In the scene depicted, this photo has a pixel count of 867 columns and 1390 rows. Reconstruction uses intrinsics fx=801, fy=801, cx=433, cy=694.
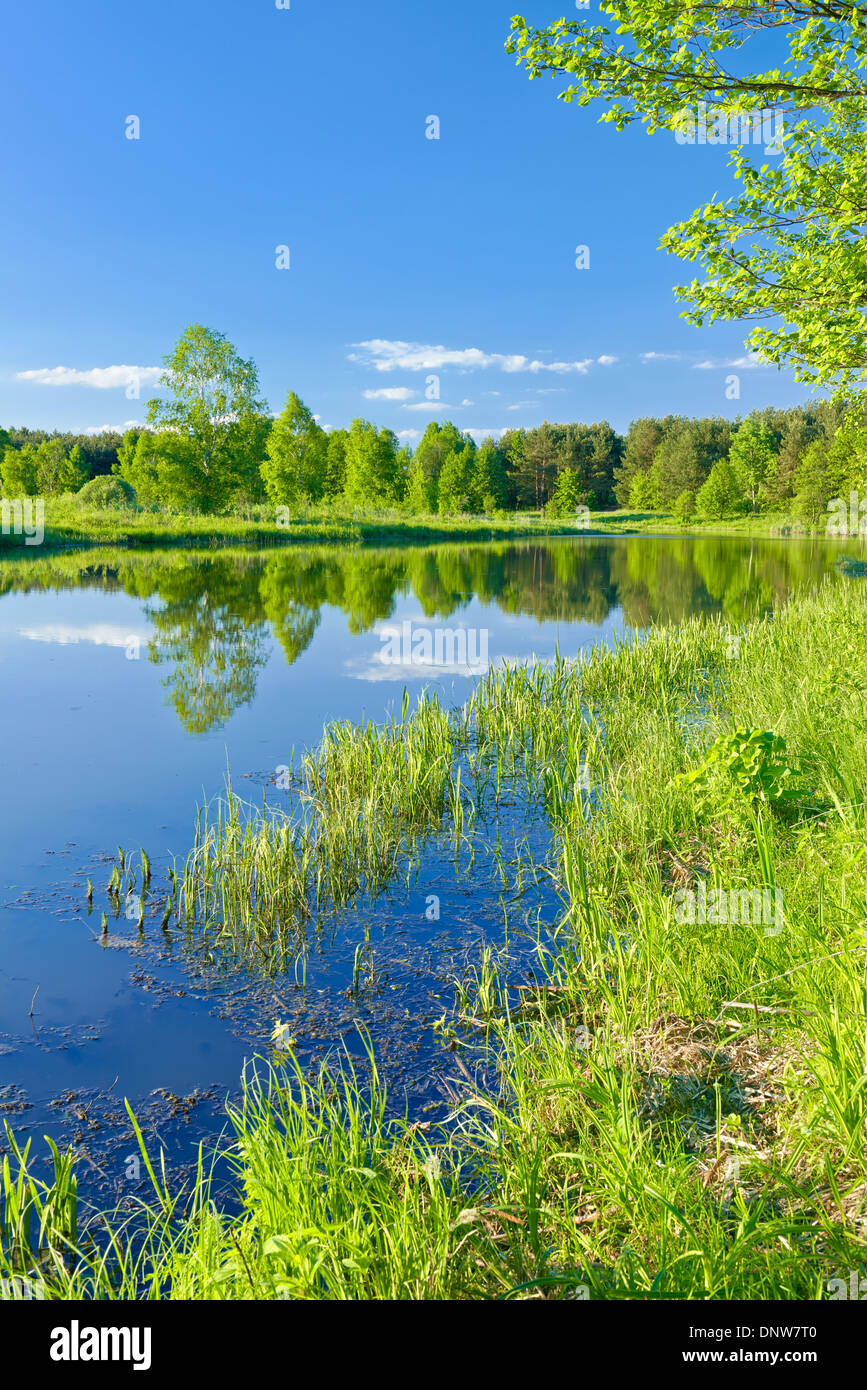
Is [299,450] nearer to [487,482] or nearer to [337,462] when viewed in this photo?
[337,462]

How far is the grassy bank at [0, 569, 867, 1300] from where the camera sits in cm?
245

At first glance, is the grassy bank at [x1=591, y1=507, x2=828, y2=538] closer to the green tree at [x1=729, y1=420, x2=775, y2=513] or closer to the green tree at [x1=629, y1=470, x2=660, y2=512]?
the green tree at [x1=629, y1=470, x2=660, y2=512]

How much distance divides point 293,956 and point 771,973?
115 inches

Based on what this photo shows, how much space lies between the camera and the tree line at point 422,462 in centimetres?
4909

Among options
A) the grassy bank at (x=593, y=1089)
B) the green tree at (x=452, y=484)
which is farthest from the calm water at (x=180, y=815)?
the green tree at (x=452, y=484)

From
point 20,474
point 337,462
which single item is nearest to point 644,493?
point 337,462

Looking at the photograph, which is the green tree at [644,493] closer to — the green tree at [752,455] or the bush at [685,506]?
the bush at [685,506]

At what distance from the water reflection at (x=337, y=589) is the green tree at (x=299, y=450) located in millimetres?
15160

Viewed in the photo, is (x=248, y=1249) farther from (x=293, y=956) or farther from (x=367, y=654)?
(x=367, y=654)

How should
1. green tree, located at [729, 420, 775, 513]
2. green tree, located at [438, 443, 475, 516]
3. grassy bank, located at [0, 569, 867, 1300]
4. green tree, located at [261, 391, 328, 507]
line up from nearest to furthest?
grassy bank, located at [0, 569, 867, 1300]
green tree, located at [261, 391, 328, 507]
green tree, located at [729, 420, 775, 513]
green tree, located at [438, 443, 475, 516]

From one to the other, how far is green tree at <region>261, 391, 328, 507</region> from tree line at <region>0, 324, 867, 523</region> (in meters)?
0.11

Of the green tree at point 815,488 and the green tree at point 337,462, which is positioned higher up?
the green tree at point 337,462

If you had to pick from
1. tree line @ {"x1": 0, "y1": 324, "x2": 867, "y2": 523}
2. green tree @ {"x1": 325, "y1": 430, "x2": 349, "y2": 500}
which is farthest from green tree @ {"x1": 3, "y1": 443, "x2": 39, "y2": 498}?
green tree @ {"x1": 325, "y1": 430, "x2": 349, "y2": 500}

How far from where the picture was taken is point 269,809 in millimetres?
7570
